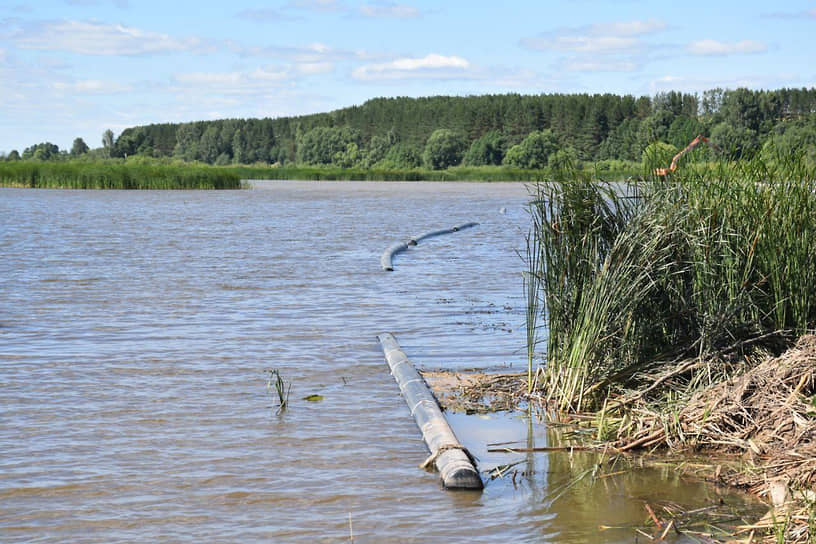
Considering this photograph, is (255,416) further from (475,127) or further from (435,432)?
(475,127)

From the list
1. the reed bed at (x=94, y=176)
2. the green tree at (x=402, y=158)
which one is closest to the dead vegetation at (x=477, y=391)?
the reed bed at (x=94, y=176)

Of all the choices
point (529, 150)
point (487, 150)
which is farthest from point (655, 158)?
point (487, 150)

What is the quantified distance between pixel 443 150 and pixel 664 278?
5770 inches

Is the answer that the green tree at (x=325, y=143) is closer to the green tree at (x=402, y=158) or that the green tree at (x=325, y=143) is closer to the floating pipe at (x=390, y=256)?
the green tree at (x=402, y=158)

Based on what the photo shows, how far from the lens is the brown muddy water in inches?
221

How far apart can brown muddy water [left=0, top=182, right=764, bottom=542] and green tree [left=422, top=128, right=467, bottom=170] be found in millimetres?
134989

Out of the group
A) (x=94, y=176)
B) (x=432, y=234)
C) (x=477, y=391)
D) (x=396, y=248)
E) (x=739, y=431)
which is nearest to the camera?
(x=739, y=431)

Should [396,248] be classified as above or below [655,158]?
below

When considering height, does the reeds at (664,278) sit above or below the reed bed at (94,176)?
below

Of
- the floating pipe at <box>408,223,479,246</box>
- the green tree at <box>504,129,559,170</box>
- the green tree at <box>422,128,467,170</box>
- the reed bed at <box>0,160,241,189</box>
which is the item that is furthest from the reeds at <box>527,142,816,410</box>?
the green tree at <box>422,128,467,170</box>

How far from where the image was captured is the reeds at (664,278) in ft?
25.1

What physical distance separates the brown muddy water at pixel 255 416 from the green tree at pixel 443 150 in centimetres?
13499

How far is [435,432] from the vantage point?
268 inches

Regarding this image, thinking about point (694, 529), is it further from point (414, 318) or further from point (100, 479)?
point (414, 318)
